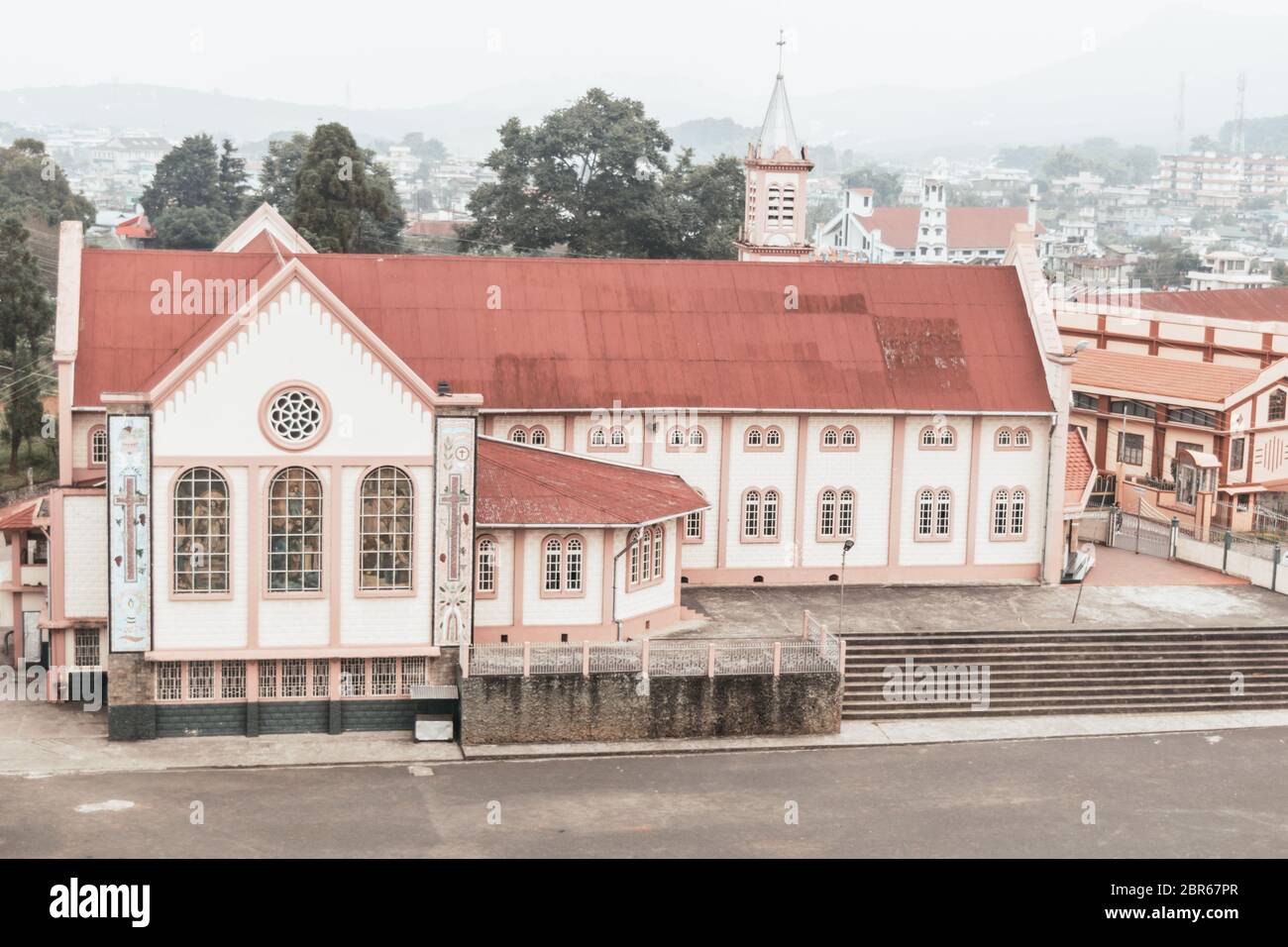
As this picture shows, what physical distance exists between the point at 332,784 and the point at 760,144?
→ 33407 millimetres

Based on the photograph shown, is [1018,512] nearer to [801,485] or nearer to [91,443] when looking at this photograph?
[801,485]

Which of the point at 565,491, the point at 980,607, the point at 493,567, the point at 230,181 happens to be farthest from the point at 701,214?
the point at 493,567

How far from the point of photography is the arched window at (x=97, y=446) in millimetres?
46125

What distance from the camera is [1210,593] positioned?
51.8 m

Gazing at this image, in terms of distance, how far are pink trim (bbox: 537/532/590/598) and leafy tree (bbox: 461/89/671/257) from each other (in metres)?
65.6

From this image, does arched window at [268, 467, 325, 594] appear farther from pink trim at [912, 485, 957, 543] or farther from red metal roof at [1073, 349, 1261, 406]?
red metal roof at [1073, 349, 1261, 406]

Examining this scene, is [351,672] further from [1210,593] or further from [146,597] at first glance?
[1210,593]

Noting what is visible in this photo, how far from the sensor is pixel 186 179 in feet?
512

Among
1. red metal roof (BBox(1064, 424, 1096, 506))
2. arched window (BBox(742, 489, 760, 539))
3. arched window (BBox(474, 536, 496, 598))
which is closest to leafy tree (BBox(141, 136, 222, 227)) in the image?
red metal roof (BBox(1064, 424, 1096, 506))

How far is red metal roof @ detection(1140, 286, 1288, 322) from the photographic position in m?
92.2

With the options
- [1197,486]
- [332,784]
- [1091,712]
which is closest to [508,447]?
[332,784]

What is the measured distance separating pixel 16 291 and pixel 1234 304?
58.1 meters

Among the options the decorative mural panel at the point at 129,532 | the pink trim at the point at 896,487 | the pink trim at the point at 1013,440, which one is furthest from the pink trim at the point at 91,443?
the pink trim at the point at 1013,440
